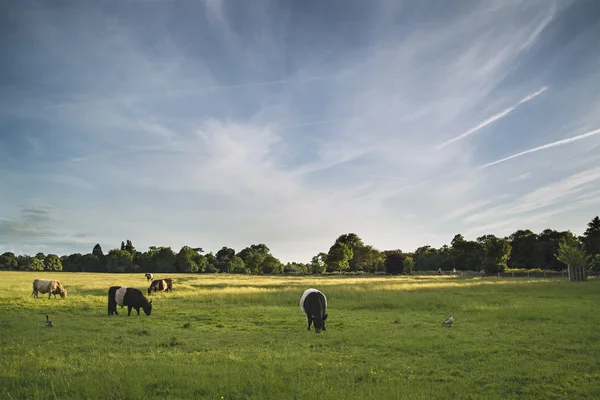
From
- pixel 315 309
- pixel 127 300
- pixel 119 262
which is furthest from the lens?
pixel 119 262

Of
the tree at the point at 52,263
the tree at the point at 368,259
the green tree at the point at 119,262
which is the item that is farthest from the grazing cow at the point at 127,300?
the tree at the point at 52,263

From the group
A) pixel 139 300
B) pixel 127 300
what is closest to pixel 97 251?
pixel 127 300

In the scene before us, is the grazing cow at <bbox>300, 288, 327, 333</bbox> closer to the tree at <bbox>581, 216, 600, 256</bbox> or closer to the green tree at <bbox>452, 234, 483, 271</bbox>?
the tree at <bbox>581, 216, 600, 256</bbox>

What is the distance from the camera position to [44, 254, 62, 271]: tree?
143m

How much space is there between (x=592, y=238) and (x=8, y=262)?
188791 millimetres

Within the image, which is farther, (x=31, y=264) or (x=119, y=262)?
(x=31, y=264)

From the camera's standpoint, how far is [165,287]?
1766 inches

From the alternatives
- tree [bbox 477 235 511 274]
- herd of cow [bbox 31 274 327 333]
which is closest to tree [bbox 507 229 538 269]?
tree [bbox 477 235 511 274]

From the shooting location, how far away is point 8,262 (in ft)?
485

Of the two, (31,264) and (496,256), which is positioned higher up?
(496,256)

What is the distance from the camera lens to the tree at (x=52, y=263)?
143 meters

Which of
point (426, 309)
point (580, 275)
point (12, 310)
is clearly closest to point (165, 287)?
point (12, 310)

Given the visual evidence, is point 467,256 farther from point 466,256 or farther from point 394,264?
point 394,264

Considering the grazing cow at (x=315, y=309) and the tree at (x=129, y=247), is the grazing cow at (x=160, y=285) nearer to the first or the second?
the grazing cow at (x=315, y=309)
